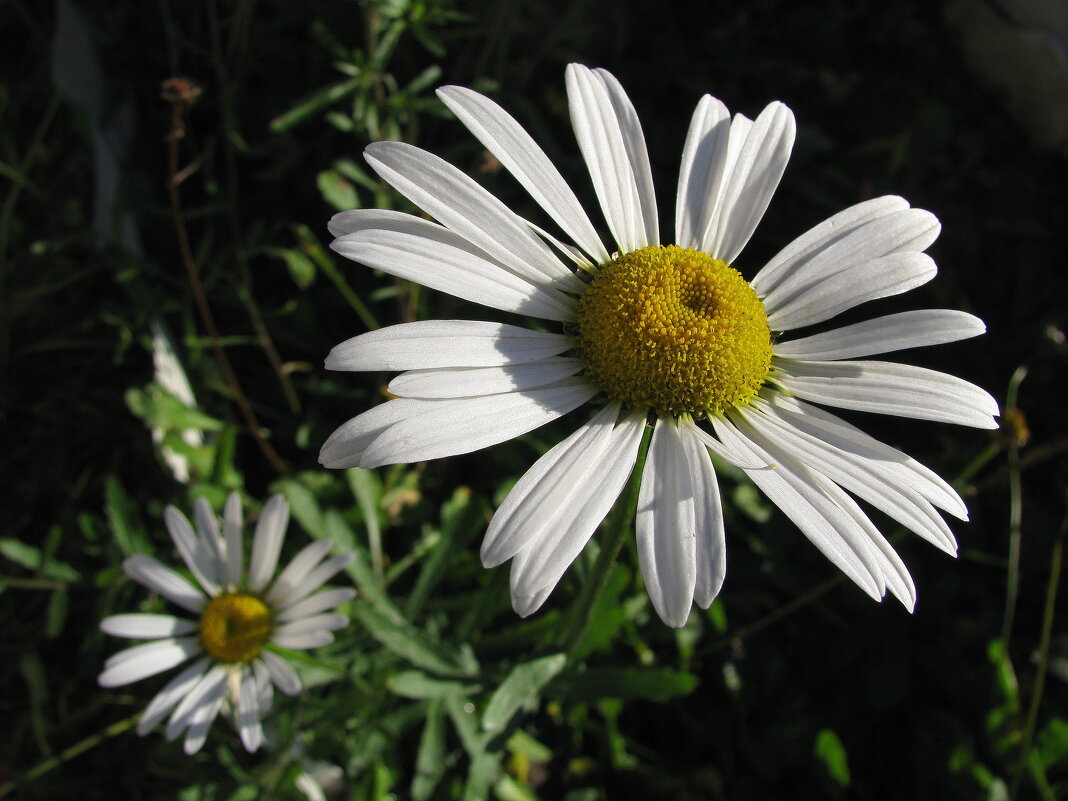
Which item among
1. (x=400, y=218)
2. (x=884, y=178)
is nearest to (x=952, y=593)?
(x=884, y=178)

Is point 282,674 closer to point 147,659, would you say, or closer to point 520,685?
point 147,659

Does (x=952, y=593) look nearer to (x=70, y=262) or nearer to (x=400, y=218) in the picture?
(x=400, y=218)

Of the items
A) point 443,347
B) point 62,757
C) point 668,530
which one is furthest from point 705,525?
point 62,757

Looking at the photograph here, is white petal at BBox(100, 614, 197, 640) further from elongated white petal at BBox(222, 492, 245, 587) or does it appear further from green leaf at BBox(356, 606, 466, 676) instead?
green leaf at BBox(356, 606, 466, 676)

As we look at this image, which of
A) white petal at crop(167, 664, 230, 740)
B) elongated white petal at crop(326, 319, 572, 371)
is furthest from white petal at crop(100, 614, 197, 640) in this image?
elongated white petal at crop(326, 319, 572, 371)

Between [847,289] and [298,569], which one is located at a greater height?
[847,289]

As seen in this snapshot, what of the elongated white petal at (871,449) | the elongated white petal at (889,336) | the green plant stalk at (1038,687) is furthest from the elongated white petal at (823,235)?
the green plant stalk at (1038,687)

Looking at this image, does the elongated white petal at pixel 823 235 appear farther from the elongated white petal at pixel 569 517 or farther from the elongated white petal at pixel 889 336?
the elongated white petal at pixel 569 517
